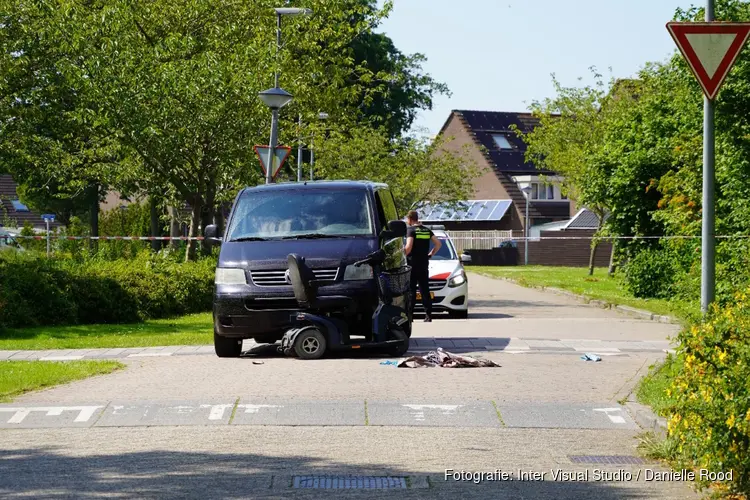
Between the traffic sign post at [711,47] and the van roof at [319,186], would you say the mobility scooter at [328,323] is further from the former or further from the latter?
the traffic sign post at [711,47]

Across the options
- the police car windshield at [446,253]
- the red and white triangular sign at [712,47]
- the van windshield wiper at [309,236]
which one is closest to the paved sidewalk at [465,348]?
the van windshield wiper at [309,236]

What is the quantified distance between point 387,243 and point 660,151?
15.5 metres

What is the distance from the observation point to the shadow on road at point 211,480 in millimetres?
7047

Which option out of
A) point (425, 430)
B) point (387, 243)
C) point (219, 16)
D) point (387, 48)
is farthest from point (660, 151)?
point (387, 48)

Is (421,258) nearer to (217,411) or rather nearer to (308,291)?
(308,291)

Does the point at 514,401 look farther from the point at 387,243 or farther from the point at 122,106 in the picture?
the point at 122,106

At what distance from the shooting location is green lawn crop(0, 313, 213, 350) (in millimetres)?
16891

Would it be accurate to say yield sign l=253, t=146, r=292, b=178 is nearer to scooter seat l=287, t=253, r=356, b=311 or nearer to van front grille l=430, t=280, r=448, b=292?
van front grille l=430, t=280, r=448, b=292

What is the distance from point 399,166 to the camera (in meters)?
48.0

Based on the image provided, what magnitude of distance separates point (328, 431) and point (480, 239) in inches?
2390

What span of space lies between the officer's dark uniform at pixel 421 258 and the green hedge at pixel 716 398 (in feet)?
41.8

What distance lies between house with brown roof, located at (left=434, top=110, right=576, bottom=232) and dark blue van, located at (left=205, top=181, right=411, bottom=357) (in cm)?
5631

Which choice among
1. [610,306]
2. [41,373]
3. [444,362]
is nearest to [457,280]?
[610,306]

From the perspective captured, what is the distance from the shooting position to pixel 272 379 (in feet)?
40.3
